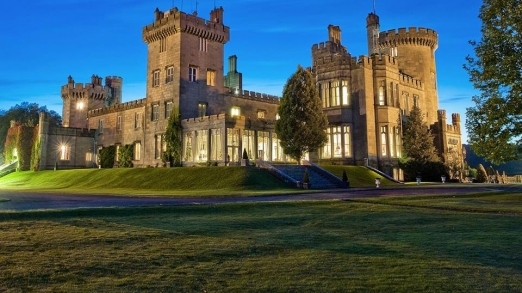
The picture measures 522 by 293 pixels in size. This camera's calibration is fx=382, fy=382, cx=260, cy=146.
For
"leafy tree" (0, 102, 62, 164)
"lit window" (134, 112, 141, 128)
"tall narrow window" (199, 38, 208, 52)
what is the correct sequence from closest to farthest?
"tall narrow window" (199, 38, 208, 52), "lit window" (134, 112, 141, 128), "leafy tree" (0, 102, 62, 164)

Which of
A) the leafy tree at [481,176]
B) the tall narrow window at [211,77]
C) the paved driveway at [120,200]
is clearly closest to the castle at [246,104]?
the tall narrow window at [211,77]

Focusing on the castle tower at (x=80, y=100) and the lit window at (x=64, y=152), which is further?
the castle tower at (x=80, y=100)

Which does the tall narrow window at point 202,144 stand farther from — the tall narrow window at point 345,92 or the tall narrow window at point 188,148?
the tall narrow window at point 345,92

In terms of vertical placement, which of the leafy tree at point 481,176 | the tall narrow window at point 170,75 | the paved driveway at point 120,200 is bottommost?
the paved driveway at point 120,200

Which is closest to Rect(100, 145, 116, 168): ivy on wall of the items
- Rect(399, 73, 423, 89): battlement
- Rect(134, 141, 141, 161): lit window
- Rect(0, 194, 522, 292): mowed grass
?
Rect(134, 141, 141, 161): lit window

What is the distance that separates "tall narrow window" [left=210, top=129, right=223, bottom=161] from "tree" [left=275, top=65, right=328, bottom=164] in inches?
263

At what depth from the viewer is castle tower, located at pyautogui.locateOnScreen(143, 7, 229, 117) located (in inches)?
1774

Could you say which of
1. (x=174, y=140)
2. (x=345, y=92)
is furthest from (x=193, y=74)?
(x=345, y=92)

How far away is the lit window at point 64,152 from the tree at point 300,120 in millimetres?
37773

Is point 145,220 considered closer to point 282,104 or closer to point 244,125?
point 282,104

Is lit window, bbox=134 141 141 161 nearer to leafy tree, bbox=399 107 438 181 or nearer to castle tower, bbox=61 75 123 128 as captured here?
castle tower, bbox=61 75 123 128

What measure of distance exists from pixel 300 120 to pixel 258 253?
96.2ft

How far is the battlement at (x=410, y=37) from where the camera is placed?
5159 cm

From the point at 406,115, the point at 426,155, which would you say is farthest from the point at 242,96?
the point at 426,155
